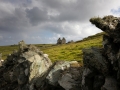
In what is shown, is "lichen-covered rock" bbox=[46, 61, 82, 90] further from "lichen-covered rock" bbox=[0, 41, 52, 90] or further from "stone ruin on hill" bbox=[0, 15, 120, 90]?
"lichen-covered rock" bbox=[0, 41, 52, 90]

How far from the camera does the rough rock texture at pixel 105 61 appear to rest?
1900 centimetres

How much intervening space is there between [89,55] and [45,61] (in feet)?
51.9

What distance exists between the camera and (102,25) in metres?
20.5

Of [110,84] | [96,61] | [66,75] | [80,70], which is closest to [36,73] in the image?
[66,75]

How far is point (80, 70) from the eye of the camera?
85.9 ft

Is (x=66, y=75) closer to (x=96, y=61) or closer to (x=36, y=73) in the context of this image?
(x=96, y=61)

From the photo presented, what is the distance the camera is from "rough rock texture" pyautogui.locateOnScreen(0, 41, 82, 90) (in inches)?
989

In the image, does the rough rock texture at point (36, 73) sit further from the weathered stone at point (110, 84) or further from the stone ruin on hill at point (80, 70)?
the weathered stone at point (110, 84)

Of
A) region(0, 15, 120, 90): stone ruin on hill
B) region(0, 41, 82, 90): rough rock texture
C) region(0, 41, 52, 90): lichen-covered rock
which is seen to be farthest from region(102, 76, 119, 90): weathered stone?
region(0, 41, 52, 90): lichen-covered rock

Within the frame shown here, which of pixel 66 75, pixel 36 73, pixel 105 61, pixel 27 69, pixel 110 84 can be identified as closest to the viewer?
pixel 110 84

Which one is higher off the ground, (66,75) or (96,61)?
(96,61)

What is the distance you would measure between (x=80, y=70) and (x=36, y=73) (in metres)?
9.51

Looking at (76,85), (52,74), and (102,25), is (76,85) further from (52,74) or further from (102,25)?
(102,25)

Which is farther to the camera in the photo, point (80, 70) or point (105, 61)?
point (80, 70)
